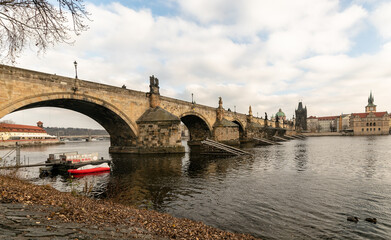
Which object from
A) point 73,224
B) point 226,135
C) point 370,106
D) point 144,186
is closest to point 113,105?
point 144,186

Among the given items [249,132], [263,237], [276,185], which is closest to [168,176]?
[276,185]

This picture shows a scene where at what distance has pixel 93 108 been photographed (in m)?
24.6

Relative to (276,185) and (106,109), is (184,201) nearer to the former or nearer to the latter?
(276,185)

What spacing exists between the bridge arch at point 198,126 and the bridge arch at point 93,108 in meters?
15.5

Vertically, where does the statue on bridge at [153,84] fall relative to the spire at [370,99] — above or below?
below

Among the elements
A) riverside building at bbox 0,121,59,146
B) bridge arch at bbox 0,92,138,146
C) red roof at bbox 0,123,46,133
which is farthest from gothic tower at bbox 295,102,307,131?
red roof at bbox 0,123,46,133

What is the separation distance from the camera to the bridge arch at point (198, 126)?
4272 cm

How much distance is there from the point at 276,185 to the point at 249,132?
48.5 meters

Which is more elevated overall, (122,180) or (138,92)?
(138,92)

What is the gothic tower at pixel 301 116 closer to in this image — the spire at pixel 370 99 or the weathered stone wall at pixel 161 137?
the spire at pixel 370 99

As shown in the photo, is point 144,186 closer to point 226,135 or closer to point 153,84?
point 153,84

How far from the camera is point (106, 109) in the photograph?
80.0ft

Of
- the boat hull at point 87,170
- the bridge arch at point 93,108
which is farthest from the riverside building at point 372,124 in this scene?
the boat hull at point 87,170

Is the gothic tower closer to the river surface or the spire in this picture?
the spire
